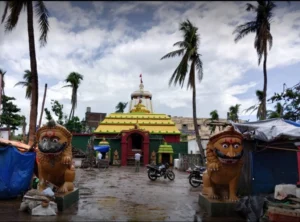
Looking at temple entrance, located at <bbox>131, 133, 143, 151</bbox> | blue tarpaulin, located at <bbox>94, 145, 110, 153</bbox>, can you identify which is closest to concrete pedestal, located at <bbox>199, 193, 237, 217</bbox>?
blue tarpaulin, located at <bbox>94, 145, 110, 153</bbox>

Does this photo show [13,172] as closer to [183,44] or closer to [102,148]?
[183,44]

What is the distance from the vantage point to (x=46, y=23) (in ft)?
47.4

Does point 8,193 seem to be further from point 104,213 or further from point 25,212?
point 104,213

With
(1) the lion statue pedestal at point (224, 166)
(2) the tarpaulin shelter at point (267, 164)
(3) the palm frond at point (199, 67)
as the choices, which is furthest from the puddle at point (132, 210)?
(3) the palm frond at point (199, 67)

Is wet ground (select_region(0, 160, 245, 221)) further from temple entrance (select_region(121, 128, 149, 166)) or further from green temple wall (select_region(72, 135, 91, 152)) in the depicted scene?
green temple wall (select_region(72, 135, 91, 152))

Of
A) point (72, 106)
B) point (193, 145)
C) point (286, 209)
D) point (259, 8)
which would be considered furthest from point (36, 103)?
point (72, 106)

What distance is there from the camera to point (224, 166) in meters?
7.82

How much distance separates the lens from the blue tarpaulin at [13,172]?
915 centimetres

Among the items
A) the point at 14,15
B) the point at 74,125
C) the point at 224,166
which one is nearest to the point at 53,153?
the point at 224,166

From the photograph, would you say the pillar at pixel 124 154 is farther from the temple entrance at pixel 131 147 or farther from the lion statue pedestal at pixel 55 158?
the lion statue pedestal at pixel 55 158

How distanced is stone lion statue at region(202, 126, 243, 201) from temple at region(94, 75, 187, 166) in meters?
19.0

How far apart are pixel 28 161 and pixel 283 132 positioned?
24.9 ft

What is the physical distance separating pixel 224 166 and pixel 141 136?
20715 millimetres

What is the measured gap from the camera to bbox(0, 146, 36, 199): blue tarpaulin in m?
9.15
